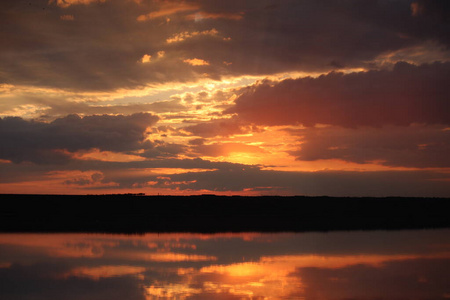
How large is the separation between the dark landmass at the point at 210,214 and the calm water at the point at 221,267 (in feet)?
28.9

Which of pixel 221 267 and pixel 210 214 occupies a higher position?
pixel 210 214

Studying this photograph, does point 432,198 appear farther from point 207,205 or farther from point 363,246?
point 363,246

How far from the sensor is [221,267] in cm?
2338

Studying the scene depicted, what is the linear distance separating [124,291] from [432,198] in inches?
3335

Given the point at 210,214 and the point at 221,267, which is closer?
the point at 221,267

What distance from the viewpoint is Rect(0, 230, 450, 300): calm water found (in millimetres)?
18297

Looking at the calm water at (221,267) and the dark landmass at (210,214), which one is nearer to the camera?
the calm water at (221,267)

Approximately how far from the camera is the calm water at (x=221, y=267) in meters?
18.3

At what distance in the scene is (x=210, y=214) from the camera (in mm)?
61219

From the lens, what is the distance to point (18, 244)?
3145 centimetres

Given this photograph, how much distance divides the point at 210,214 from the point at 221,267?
37957mm

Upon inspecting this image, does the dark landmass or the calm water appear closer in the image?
the calm water

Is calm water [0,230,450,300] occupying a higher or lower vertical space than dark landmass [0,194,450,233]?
lower

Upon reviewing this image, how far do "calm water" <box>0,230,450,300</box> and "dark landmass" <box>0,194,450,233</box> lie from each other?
8.82 meters
